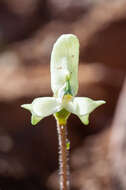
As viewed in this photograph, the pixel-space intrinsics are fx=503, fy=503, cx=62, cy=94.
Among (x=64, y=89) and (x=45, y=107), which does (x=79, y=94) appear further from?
(x=45, y=107)

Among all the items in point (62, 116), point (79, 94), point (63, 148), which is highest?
point (79, 94)

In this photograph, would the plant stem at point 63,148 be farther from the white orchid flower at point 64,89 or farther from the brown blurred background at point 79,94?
the brown blurred background at point 79,94

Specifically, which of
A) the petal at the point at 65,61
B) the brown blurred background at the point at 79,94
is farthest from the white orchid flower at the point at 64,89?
the brown blurred background at the point at 79,94

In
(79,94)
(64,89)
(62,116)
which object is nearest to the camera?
(62,116)

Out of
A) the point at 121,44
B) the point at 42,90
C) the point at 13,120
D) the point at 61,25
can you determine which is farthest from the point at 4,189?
the point at 61,25

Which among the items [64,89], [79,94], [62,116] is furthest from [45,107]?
[79,94]

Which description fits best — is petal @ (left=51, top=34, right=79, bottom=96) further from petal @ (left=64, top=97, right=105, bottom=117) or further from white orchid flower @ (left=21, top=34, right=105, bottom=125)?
petal @ (left=64, top=97, right=105, bottom=117)
